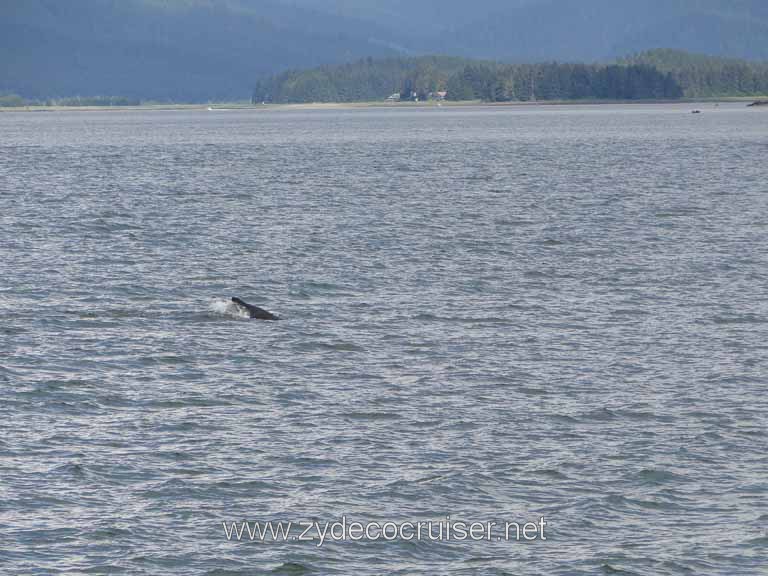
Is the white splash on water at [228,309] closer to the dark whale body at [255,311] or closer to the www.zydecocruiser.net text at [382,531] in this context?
the dark whale body at [255,311]

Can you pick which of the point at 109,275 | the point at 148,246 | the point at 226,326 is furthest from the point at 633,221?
the point at 226,326

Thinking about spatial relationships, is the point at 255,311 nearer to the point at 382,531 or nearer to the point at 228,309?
the point at 228,309

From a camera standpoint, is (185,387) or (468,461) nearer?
(468,461)

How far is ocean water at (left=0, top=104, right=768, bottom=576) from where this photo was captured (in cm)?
2195

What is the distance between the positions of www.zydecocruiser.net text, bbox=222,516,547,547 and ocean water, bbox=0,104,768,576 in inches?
8.3

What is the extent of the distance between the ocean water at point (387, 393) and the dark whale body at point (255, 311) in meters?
0.61

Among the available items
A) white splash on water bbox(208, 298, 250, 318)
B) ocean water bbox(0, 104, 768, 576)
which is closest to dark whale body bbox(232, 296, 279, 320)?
white splash on water bbox(208, 298, 250, 318)

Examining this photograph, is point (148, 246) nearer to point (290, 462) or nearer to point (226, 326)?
point (226, 326)

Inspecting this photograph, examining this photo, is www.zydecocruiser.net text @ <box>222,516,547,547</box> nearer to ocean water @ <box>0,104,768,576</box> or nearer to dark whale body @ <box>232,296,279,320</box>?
ocean water @ <box>0,104,768,576</box>

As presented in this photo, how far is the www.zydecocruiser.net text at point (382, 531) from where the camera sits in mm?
21984

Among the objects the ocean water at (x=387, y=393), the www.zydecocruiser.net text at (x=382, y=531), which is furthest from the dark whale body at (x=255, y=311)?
the www.zydecocruiser.net text at (x=382, y=531)

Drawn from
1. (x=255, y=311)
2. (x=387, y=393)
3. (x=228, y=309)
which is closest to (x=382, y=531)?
(x=387, y=393)

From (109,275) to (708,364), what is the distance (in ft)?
83.1

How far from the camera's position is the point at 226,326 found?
39719 millimetres
